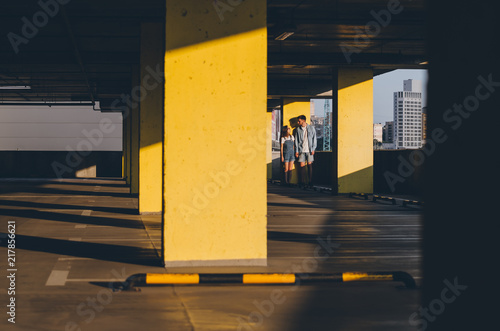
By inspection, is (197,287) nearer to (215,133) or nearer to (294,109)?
(215,133)

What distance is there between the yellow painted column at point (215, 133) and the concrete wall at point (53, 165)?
30.3 m

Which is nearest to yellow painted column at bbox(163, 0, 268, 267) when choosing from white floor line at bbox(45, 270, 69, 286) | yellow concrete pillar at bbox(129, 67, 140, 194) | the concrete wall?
white floor line at bbox(45, 270, 69, 286)

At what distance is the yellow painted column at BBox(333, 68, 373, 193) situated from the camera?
17.7 metres

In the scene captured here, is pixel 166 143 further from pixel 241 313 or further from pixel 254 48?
pixel 241 313

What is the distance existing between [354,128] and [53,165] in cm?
2289

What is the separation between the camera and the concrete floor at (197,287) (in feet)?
13.1

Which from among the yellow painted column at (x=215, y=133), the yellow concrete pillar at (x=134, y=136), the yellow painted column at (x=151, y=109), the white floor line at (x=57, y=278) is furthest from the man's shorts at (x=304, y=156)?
the white floor line at (x=57, y=278)

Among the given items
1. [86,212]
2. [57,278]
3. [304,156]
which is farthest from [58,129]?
[57,278]

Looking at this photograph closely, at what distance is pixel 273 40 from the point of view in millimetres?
15922

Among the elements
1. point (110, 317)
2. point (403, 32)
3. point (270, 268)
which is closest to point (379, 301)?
point (270, 268)

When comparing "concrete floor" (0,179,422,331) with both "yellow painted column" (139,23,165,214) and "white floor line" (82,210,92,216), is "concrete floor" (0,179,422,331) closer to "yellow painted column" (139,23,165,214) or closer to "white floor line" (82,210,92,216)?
"white floor line" (82,210,92,216)

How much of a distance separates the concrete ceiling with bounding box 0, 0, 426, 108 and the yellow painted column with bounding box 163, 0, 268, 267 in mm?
5026

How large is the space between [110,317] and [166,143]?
2.15 meters

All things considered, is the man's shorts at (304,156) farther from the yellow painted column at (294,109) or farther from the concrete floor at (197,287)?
the concrete floor at (197,287)
